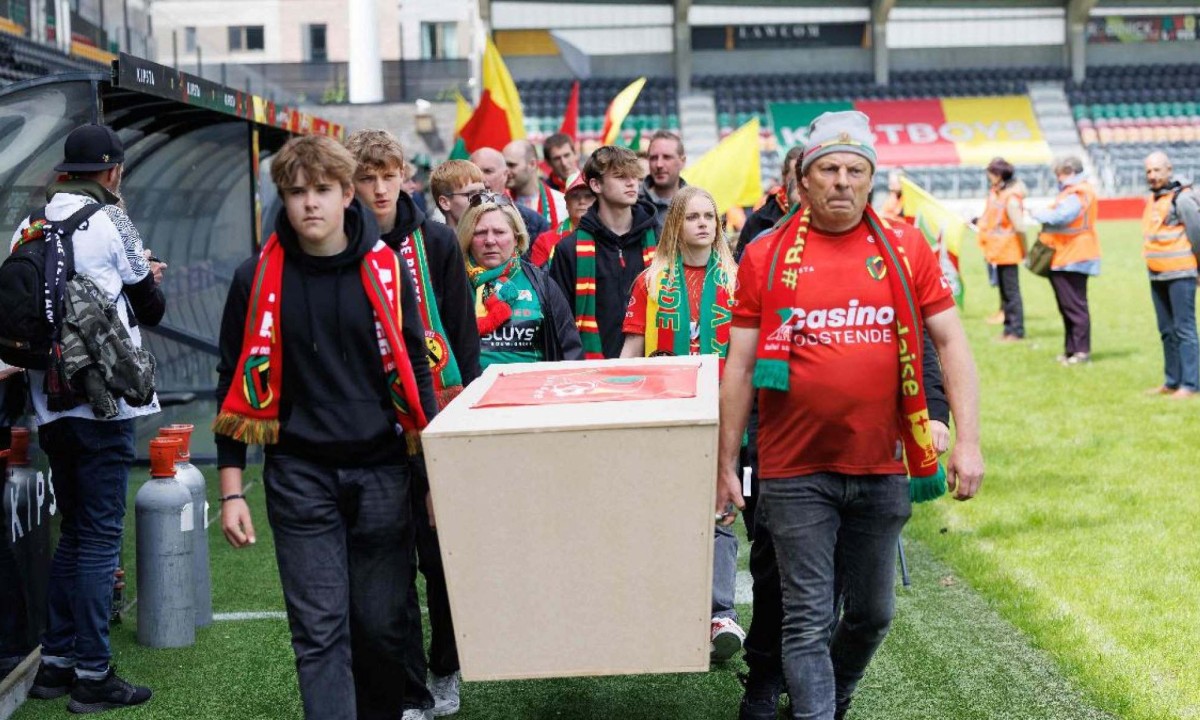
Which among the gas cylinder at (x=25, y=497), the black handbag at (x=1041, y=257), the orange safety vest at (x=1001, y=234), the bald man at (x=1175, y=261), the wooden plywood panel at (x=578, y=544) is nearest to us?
the wooden plywood panel at (x=578, y=544)

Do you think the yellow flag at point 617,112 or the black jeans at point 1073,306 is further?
the black jeans at point 1073,306

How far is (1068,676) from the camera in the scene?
5625 mm

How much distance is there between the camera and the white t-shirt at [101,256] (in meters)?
5.30

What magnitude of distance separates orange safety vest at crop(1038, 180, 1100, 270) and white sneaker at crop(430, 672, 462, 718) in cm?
1036

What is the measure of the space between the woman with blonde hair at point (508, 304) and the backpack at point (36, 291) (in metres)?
1.33

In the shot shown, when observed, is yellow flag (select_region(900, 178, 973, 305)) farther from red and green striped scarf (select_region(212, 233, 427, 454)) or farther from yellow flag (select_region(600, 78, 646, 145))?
red and green striped scarf (select_region(212, 233, 427, 454))

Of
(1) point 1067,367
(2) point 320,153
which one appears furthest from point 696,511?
(1) point 1067,367

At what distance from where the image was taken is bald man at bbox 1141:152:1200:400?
39.5 feet

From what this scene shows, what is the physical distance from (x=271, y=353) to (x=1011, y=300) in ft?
46.7

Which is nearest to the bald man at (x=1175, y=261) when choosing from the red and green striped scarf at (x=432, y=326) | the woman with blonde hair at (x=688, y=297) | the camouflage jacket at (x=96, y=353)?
the woman with blonde hair at (x=688, y=297)

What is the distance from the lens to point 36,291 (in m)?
5.16

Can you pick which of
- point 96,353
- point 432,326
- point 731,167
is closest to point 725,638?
point 432,326

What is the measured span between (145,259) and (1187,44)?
53492 mm

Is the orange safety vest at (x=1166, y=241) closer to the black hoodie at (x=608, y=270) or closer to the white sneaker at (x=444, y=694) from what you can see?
the black hoodie at (x=608, y=270)
